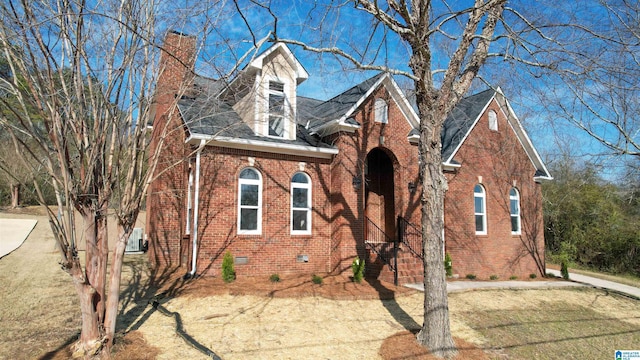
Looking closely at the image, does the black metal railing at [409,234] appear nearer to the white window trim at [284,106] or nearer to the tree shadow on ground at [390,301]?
the tree shadow on ground at [390,301]

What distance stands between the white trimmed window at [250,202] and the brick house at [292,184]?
3 centimetres

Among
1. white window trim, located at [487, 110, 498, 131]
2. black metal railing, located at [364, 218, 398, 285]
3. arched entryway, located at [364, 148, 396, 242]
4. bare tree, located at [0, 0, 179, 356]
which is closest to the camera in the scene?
bare tree, located at [0, 0, 179, 356]

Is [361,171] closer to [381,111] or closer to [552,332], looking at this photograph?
[381,111]

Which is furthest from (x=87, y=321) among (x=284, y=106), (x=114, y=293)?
(x=284, y=106)

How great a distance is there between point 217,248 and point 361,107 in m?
6.37

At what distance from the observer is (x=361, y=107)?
1346 cm

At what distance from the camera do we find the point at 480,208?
16938 mm

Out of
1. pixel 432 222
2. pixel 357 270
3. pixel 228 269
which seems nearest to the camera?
pixel 432 222

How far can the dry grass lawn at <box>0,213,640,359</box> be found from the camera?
697cm

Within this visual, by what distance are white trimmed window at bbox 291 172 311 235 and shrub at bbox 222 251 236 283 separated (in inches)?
99.4

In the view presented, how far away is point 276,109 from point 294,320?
23.6ft

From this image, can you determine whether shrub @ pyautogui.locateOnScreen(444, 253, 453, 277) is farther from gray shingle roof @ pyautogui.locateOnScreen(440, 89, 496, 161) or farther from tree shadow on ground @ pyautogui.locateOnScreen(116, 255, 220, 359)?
tree shadow on ground @ pyautogui.locateOnScreen(116, 255, 220, 359)

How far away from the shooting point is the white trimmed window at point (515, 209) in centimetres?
1781

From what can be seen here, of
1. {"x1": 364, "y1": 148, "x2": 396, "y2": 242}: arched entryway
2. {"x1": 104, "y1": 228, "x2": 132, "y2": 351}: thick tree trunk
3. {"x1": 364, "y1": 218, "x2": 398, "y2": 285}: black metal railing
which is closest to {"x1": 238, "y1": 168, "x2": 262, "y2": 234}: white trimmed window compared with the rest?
{"x1": 364, "y1": 218, "x2": 398, "y2": 285}: black metal railing
